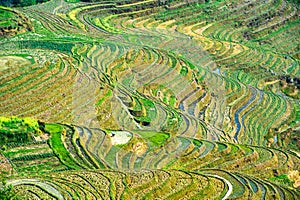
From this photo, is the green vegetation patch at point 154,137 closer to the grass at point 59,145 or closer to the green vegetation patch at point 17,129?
the grass at point 59,145

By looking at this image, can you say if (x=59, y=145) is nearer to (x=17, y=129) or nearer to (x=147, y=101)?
(x=17, y=129)

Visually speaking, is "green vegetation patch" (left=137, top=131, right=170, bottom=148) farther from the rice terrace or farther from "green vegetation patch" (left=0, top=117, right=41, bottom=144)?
"green vegetation patch" (left=0, top=117, right=41, bottom=144)

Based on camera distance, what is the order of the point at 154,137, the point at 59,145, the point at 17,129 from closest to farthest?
the point at 59,145
the point at 17,129
the point at 154,137

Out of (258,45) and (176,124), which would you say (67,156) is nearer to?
(176,124)

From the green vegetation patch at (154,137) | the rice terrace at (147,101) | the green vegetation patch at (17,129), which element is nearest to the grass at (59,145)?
the rice terrace at (147,101)

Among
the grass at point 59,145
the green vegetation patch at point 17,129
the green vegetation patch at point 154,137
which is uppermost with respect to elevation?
the green vegetation patch at point 17,129

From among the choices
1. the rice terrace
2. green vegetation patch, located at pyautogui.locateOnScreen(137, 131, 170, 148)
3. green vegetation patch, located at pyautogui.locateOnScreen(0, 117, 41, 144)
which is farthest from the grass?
green vegetation patch, located at pyautogui.locateOnScreen(137, 131, 170, 148)

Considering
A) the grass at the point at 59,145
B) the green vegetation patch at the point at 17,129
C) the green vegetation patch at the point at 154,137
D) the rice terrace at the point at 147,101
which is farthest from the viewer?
the green vegetation patch at the point at 154,137

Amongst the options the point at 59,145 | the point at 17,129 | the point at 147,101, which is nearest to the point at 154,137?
the point at 59,145

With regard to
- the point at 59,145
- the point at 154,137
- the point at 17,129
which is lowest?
the point at 154,137

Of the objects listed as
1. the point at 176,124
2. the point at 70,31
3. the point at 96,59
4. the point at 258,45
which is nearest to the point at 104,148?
the point at 176,124
